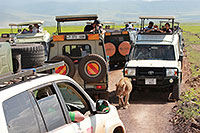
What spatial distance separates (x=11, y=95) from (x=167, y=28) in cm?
1262

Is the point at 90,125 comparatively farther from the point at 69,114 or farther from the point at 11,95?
the point at 11,95

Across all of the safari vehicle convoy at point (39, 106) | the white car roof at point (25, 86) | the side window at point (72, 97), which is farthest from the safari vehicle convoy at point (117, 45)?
the white car roof at point (25, 86)

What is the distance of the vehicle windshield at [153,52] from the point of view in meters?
11.2

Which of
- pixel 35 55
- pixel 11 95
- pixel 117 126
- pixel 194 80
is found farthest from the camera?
pixel 194 80

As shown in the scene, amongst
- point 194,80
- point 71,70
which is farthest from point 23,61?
point 194,80

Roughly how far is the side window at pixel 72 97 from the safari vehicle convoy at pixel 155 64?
196 inches

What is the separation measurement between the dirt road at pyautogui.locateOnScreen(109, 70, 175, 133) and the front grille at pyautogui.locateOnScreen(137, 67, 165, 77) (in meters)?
0.81

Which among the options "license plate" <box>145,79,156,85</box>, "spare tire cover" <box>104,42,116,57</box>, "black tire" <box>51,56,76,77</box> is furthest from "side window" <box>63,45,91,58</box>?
"spare tire cover" <box>104,42,116,57</box>

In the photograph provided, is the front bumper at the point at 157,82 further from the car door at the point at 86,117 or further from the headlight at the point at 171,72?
the car door at the point at 86,117

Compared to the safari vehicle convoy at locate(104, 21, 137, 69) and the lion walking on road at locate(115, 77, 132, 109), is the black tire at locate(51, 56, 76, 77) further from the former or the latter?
the safari vehicle convoy at locate(104, 21, 137, 69)

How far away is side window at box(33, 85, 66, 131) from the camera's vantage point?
11.6 feet

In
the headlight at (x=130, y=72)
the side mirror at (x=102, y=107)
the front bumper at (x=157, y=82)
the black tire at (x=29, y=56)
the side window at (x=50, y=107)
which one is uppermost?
the black tire at (x=29, y=56)

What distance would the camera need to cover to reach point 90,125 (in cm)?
416

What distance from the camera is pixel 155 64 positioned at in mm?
10484
